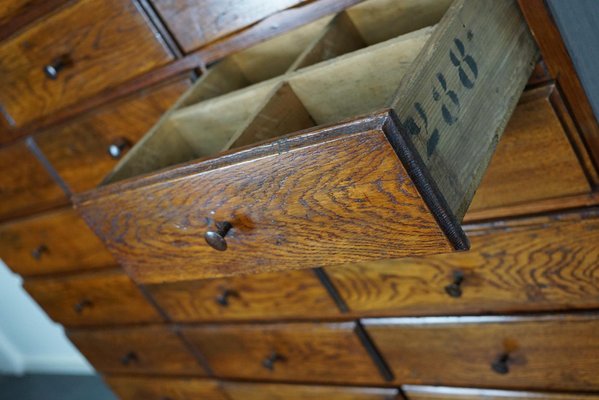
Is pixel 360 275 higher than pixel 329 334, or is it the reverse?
pixel 360 275

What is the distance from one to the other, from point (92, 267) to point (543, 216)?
3.36 ft

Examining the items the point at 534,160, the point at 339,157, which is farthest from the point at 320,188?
the point at 534,160

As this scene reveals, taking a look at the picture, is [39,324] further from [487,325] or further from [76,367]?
[487,325]

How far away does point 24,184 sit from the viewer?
1.54m

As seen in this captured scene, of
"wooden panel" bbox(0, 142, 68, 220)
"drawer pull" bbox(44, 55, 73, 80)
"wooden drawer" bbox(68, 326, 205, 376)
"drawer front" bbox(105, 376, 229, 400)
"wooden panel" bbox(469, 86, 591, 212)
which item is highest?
"drawer pull" bbox(44, 55, 73, 80)

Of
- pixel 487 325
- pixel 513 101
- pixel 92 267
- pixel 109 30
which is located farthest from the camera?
pixel 92 267

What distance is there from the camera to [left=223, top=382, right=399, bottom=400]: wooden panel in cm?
126

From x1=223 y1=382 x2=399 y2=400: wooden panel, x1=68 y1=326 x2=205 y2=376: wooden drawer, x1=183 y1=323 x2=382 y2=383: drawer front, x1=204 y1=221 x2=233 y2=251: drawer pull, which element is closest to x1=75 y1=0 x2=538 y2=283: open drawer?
x1=204 y1=221 x2=233 y2=251: drawer pull

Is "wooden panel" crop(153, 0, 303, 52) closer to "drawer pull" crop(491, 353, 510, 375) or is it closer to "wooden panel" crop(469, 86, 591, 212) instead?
"wooden panel" crop(469, 86, 591, 212)

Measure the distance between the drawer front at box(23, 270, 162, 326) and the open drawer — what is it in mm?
595

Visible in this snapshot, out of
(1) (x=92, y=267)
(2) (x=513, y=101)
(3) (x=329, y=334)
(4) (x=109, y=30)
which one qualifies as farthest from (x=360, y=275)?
(1) (x=92, y=267)

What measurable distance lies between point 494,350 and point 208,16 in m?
0.67

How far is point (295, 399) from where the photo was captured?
138 cm

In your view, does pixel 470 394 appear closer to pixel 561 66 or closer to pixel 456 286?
pixel 456 286
